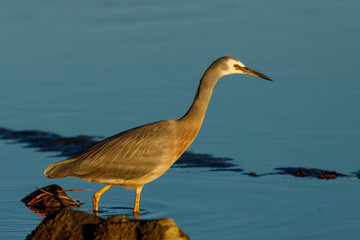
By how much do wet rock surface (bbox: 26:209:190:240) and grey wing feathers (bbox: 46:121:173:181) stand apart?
7.17 feet

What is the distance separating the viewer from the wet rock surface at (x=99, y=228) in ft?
24.0

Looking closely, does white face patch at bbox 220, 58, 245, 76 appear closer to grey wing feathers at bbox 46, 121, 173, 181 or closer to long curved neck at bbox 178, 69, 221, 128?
Result: long curved neck at bbox 178, 69, 221, 128

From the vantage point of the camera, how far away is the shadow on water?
11.1 meters

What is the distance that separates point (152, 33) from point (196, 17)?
4.76 feet

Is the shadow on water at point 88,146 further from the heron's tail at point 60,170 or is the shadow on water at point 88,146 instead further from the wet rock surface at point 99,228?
the wet rock surface at point 99,228

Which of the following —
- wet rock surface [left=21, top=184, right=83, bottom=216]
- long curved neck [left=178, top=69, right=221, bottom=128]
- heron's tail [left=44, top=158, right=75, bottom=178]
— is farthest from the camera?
wet rock surface [left=21, top=184, right=83, bottom=216]

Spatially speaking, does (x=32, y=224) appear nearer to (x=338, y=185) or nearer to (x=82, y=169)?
(x=82, y=169)

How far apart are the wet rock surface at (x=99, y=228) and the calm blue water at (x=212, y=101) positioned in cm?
154

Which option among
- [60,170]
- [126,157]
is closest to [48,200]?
[60,170]

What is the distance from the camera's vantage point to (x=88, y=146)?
12602mm

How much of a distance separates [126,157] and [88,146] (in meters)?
2.82

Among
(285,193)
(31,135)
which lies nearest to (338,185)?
(285,193)

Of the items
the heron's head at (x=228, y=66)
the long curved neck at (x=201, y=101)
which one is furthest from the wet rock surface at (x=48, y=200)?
the heron's head at (x=228, y=66)

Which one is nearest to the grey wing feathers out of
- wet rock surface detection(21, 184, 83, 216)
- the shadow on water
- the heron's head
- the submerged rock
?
wet rock surface detection(21, 184, 83, 216)
